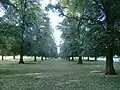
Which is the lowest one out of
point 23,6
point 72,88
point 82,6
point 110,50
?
point 72,88

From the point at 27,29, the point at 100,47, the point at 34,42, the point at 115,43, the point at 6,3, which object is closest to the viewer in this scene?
the point at 115,43

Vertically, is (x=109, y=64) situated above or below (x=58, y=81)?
above

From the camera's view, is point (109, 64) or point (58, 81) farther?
point (109, 64)

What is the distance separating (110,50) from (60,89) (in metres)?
10.5

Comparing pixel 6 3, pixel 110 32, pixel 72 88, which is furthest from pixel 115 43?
pixel 6 3

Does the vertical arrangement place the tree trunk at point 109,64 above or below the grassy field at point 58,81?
above

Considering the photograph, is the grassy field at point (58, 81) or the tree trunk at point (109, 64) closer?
the grassy field at point (58, 81)

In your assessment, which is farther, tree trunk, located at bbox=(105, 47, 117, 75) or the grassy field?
tree trunk, located at bbox=(105, 47, 117, 75)

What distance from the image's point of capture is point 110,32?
19.7 m

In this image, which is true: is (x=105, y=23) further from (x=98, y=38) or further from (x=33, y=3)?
(x=33, y=3)

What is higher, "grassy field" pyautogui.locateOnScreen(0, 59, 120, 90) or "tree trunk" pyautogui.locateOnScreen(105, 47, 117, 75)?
"tree trunk" pyautogui.locateOnScreen(105, 47, 117, 75)

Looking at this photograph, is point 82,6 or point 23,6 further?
point 23,6

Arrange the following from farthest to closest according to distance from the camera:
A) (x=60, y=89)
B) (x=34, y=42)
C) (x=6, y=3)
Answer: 1. (x=34, y=42)
2. (x=6, y=3)
3. (x=60, y=89)

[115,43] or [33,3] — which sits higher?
[33,3]
